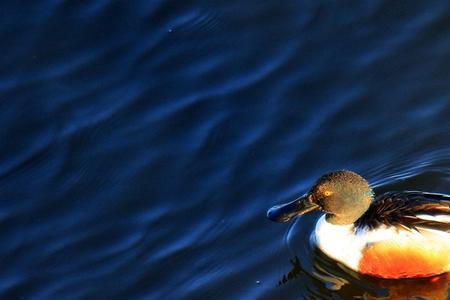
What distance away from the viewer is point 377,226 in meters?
7.78

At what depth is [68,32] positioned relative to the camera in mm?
10219

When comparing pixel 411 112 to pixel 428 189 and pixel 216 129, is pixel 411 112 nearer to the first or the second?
pixel 428 189

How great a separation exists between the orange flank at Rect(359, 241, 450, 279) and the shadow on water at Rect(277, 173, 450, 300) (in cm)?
5

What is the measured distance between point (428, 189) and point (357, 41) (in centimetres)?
190

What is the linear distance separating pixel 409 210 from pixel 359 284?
605 millimetres

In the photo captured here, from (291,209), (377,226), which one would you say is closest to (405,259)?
(377,226)

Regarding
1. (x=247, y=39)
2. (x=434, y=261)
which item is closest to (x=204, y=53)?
(x=247, y=39)

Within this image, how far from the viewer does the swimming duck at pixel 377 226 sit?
7641 mm

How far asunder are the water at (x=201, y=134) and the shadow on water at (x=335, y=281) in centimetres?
1

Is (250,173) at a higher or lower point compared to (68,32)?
lower

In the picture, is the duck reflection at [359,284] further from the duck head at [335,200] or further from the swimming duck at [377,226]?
the duck head at [335,200]

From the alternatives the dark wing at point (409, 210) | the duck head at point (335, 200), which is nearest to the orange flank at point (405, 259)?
the dark wing at point (409, 210)

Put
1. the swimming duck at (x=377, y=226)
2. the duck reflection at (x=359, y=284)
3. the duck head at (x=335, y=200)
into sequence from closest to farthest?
the duck reflection at (x=359, y=284)
the swimming duck at (x=377, y=226)
the duck head at (x=335, y=200)

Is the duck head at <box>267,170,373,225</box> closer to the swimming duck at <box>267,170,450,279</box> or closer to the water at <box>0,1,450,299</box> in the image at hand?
the swimming duck at <box>267,170,450,279</box>
